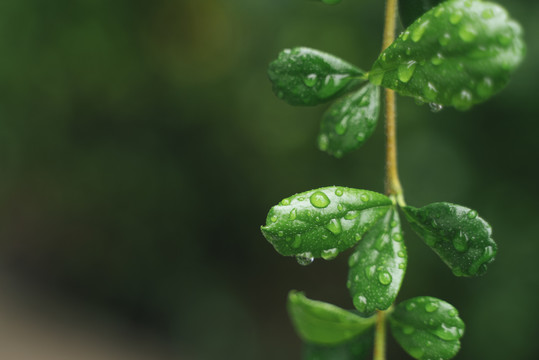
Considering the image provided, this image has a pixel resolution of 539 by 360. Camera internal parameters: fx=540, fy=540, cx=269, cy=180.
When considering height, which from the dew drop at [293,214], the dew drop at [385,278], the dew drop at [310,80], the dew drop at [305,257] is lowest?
the dew drop at [385,278]

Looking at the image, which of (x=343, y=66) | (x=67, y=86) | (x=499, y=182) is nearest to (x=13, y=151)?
(x=67, y=86)

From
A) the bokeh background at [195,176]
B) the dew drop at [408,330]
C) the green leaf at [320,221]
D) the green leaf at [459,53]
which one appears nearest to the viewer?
the green leaf at [459,53]

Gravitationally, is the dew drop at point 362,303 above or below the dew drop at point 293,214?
below

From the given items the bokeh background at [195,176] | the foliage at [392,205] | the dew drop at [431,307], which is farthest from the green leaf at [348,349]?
the bokeh background at [195,176]

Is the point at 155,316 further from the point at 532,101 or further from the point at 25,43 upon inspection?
the point at 532,101

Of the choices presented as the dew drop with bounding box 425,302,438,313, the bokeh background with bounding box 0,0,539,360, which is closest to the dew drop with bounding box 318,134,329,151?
the dew drop with bounding box 425,302,438,313

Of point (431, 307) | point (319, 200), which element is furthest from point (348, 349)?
point (319, 200)

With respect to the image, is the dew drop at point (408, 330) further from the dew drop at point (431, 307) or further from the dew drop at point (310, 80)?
the dew drop at point (310, 80)
